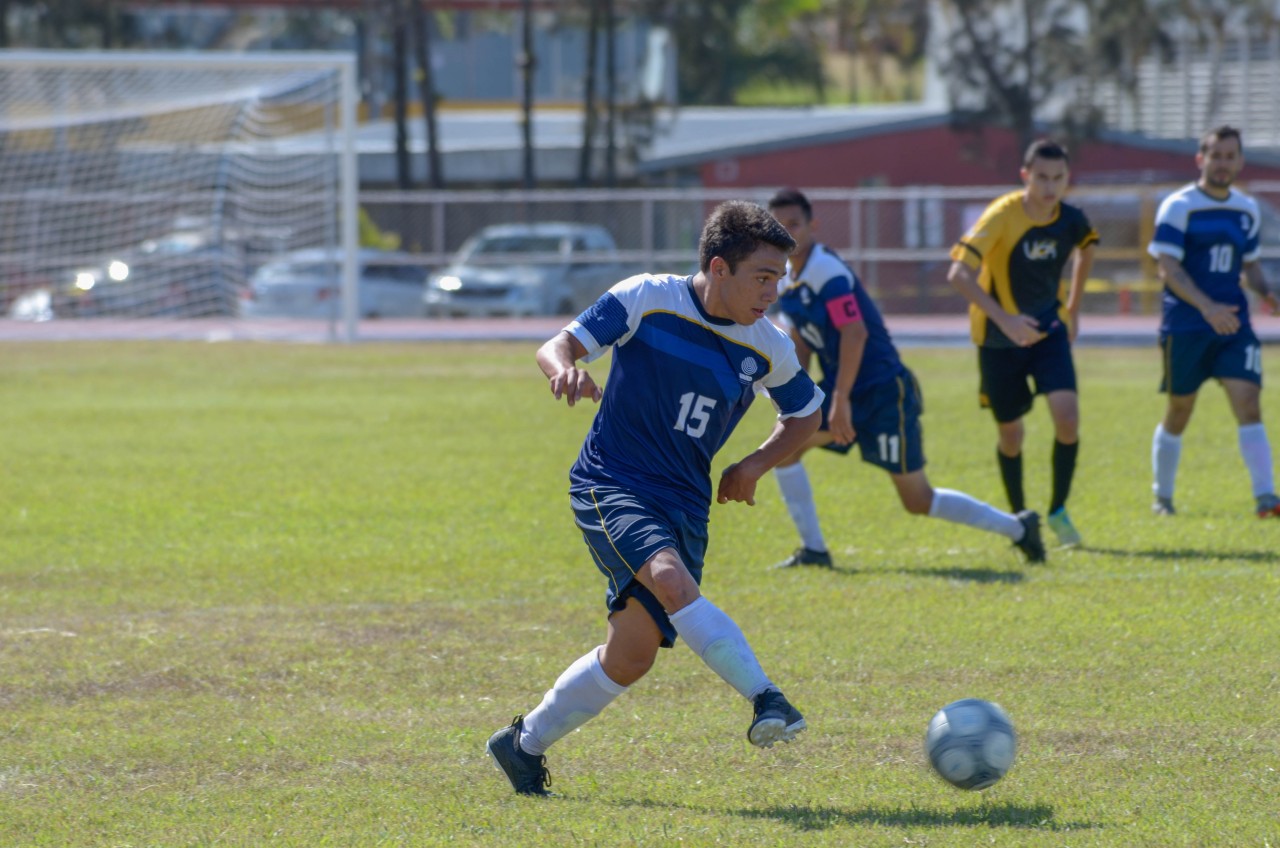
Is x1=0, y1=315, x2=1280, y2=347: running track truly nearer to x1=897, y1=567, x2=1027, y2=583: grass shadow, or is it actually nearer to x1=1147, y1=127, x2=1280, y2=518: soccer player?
x1=1147, y1=127, x2=1280, y2=518: soccer player

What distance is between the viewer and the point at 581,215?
104 feet

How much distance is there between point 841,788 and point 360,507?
6.16 meters

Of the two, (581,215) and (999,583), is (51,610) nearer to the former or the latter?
(999,583)

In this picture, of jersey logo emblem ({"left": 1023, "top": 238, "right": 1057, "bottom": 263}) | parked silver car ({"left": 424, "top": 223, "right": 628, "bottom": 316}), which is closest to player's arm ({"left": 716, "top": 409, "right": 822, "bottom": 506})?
jersey logo emblem ({"left": 1023, "top": 238, "right": 1057, "bottom": 263})

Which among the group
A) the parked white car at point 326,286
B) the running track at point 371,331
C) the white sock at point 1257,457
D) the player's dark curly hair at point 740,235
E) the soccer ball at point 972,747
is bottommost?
the running track at point 371,331

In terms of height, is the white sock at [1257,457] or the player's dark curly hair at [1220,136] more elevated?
the player's dark curly hair at [1220,136]

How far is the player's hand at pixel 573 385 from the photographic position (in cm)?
438

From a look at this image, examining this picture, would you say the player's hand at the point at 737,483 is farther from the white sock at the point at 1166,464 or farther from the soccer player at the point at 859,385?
the white sock at the point at 1166,464

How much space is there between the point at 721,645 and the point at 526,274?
2460 centimetres

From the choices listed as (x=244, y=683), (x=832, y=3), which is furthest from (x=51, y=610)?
(x=832, y=3)

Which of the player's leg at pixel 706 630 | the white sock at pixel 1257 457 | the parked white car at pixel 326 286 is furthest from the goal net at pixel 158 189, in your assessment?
the player's leg at pixel 706 630

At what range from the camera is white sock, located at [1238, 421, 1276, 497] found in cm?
949

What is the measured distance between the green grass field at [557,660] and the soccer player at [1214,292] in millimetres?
608

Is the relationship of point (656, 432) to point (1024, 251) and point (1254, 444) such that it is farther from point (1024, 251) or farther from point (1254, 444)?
point (1254, 444)
